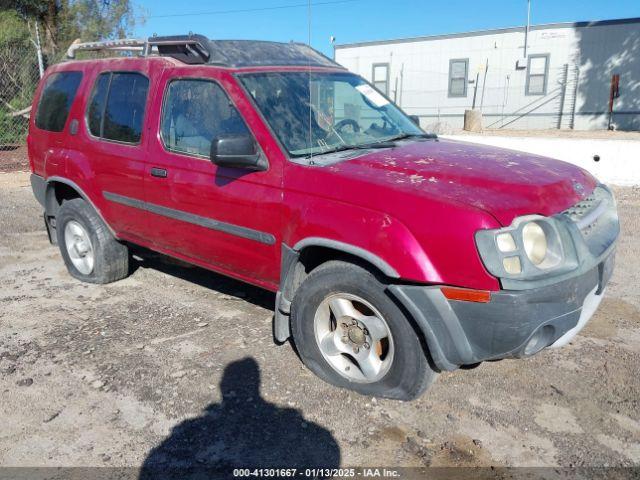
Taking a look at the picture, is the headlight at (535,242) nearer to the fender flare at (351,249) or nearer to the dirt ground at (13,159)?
the fender flare at (351,249)

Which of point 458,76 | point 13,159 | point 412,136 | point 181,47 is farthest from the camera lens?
point 458,76

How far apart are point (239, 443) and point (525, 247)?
1.75 meters

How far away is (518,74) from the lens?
22.2 metres

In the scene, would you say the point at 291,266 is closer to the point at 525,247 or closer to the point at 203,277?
the point at 525,247

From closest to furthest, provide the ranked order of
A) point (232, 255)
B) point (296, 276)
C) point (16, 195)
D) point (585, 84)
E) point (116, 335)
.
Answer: point (296, 276)
point (232, 255)
point (116, 335)
point (16, 195)
point (585, 84)

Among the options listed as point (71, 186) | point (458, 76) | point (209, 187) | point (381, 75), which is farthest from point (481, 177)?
point (381, 75)

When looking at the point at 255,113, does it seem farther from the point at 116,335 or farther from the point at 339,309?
the point at 116,335

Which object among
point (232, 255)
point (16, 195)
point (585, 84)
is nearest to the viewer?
point (232, 255)

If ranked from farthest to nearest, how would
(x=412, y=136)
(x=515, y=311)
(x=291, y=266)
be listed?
(x=412, y=136) → (x=291, y=266) → (x=515, y=311)

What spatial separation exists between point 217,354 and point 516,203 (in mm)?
2220

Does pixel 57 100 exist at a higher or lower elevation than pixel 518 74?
lower

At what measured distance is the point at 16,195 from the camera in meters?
9.45

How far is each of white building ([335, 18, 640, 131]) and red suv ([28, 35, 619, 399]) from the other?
64.4 ft

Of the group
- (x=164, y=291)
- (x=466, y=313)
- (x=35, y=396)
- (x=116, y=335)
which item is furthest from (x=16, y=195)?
(x=466, y=313)
